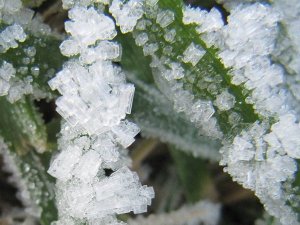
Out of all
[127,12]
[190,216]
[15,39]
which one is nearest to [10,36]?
[15,39]

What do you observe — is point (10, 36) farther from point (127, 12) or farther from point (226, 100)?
point (226, 100)

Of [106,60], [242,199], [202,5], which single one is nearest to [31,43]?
[106,60]

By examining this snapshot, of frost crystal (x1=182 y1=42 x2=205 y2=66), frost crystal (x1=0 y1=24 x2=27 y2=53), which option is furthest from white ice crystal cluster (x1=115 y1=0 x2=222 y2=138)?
frost crystal (x1=0 y1=24 x2=27 y2=53)

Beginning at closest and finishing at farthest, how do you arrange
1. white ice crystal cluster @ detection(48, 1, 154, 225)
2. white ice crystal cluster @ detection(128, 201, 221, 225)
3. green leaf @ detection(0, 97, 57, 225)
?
white ice crystal cluster @ detection(48, 1, 154, 225), green leaf @ detection(0, 97, 57, 225), white ice crystal cluster @ detection(128, 201, 221, 225)

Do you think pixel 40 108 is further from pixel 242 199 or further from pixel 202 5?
pixel 242 199

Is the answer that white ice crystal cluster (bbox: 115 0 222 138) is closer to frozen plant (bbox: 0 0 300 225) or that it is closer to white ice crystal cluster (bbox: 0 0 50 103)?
frozen plant (bbox: 0 0 300 225)

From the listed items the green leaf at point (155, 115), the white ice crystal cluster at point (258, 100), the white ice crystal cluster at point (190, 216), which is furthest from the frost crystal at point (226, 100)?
the white ice crystal cluster at point (190, 216)

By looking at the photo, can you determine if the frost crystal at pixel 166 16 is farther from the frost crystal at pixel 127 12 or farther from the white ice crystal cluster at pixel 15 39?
the white ice crystal cluster at pixel 15 39
